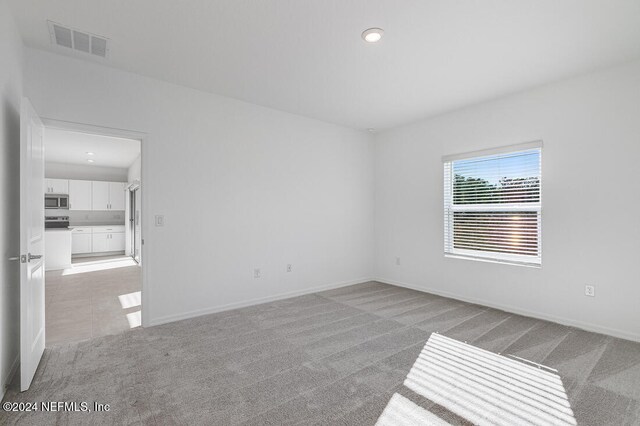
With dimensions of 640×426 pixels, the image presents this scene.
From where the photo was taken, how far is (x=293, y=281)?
463cm

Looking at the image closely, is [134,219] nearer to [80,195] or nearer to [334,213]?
[80,195]

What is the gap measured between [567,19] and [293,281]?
13.3 feet

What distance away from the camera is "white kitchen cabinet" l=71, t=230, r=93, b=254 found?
27.8ft

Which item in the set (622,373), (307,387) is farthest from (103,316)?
(622,373)

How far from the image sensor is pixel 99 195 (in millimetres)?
8992

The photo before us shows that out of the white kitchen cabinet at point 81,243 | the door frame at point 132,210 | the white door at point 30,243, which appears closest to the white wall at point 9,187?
the white door at point 30,243

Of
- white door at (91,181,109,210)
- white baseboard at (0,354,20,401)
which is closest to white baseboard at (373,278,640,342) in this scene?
white baseboard at (0,354,20,401)

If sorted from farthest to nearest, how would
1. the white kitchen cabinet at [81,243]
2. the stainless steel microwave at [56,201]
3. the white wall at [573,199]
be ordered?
the white kitchen cabinet at [81,243], the stainless steel microwave at [56,201], the white wall at [573,199]

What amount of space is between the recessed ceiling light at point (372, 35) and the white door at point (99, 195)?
9249 mm

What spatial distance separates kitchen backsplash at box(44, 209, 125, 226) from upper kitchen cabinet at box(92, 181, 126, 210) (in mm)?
491

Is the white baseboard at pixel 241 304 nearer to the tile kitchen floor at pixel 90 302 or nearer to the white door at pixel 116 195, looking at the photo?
the tile kitchen floor at pixel 90 302

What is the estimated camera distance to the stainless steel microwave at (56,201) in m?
8.02

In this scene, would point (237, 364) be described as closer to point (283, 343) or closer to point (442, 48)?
point (283, 343)

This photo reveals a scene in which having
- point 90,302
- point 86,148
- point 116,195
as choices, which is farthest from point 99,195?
point 90,302
